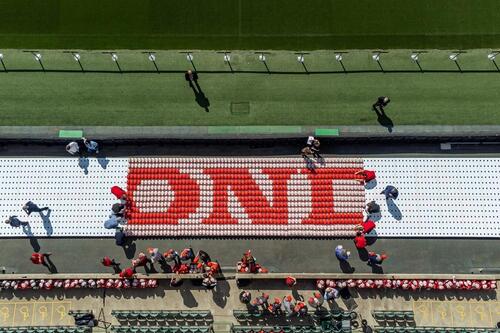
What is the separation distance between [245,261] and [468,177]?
14.6m

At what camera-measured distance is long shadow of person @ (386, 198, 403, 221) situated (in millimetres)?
25766

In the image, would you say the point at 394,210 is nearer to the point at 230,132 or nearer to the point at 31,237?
the point at 230,132

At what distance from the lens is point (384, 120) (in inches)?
1069

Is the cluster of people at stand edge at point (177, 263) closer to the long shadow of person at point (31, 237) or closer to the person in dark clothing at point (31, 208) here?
the long shadow of person at point (31, 237)

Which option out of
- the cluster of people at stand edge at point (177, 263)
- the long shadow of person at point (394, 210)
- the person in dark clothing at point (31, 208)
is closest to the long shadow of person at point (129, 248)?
the cluster of people at stand edge at point (177, 263)

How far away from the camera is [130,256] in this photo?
25.4 m

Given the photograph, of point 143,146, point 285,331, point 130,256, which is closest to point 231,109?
point 143,146

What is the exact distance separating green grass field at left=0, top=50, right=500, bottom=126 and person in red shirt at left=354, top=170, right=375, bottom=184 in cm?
334

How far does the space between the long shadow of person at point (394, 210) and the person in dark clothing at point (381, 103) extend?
234 inches

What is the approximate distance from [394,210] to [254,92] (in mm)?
11529

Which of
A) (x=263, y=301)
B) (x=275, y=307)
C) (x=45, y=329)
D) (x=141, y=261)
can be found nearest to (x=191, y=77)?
(x=141, y=261)

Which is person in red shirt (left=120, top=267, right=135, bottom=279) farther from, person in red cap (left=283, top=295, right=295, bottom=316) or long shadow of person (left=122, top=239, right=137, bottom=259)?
person in red cap (left=283, top=295, right=295, bottom=316)

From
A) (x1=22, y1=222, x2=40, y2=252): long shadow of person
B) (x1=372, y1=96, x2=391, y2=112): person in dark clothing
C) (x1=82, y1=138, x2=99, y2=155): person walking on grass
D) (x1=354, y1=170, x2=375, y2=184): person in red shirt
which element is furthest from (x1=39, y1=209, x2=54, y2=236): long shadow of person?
(x1=372, y1=96, x2=391, y2=112): person in dark clothing
